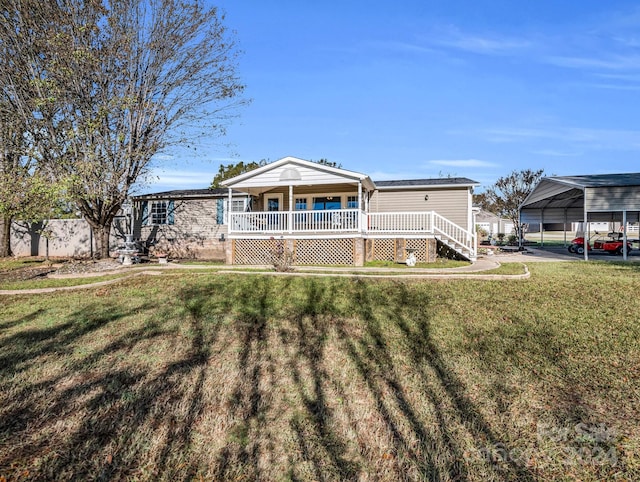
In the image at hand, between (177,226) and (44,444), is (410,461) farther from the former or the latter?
(177,226)

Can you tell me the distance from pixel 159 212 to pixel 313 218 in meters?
8.03

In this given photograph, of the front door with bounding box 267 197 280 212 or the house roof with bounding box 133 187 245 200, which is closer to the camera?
the house roof with bounding box 133 187 245 200

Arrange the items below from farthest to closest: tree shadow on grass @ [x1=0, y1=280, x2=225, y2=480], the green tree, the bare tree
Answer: the green tree → the bare tree → tree shadow on grass @ [x1=0, y1=280, x2=225, y2=480]

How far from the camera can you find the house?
13688mm

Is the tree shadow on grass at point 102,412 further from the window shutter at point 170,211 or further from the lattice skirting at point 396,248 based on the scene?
the window shutter at point 170,211

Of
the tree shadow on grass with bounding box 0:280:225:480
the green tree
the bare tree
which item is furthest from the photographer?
the green tree

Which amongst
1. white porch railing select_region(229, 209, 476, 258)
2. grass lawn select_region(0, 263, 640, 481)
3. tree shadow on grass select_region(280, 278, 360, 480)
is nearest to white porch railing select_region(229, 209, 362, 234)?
white porch railing select_region(229, 209, 476, 258)

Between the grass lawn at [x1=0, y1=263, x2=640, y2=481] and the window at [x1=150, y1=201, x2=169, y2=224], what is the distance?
1089 cm

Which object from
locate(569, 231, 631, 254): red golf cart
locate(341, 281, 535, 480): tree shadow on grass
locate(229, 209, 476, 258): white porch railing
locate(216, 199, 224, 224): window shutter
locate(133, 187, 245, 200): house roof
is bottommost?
locate(341, 281, 535, 480): tree shadow on grass

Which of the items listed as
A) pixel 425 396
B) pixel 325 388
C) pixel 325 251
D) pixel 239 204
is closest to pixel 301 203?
pixel 239 204

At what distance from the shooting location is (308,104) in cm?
1802

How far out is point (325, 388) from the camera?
13.5ft

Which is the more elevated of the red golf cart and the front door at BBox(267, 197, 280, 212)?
the front door at BBox(267, 197, 280, 212)

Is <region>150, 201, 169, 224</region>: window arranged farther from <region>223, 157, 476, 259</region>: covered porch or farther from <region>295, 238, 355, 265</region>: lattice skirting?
<region>295, 238, 355, 265</region>: lattice skirting
